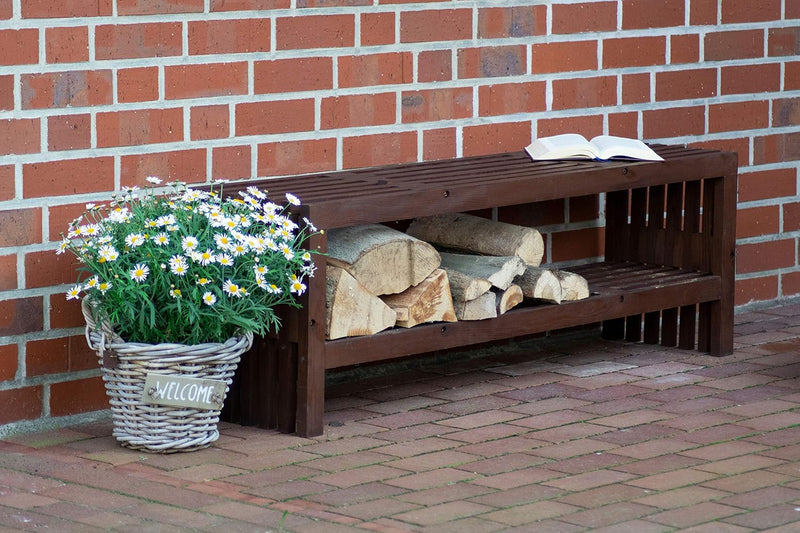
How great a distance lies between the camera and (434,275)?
4.73 m

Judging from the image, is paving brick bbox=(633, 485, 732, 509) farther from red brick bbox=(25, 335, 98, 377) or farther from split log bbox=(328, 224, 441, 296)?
red brick bbox=(25, 335, 98, 377)

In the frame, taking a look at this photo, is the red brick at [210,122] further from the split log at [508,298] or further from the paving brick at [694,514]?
the paving brick at [694,514]

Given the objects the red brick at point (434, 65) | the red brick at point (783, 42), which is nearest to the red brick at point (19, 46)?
the red brick at point (434, 65)

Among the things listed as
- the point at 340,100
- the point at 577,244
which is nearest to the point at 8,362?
the point at 340,100

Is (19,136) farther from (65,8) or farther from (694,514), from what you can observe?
(694,514)

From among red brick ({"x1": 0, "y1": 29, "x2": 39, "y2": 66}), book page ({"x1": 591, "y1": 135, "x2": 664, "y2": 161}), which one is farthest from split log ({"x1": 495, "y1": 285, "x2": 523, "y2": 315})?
red brick ({"x1": 0, "y1": 29, "x2": 39, "y2": 66})

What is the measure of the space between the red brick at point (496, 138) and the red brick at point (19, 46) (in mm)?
1687

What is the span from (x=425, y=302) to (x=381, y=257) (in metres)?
0.21

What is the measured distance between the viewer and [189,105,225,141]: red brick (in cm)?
471

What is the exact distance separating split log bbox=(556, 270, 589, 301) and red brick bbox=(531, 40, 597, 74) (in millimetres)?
871

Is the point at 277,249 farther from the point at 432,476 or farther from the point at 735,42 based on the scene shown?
the point at 735,42

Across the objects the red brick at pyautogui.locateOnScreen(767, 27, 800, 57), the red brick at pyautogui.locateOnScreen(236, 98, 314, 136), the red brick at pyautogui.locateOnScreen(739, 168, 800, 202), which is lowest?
the red brick at pyautogui.locateOnScreen(739, 168, 800, 202)

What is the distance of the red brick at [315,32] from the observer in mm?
4863

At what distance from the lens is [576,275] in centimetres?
518
